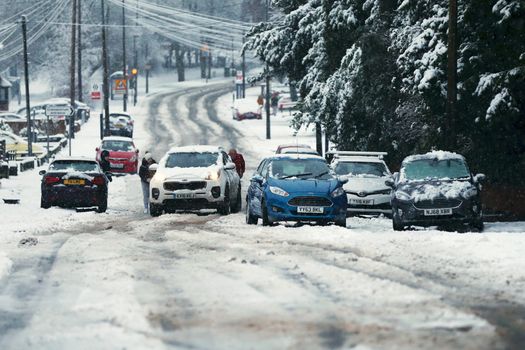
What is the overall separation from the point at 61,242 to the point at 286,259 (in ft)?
17.4

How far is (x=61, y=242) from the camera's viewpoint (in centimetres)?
1891

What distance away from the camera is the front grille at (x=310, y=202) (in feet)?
72.3

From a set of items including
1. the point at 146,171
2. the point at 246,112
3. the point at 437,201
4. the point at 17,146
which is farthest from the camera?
the point at 246,112

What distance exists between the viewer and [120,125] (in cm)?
7406

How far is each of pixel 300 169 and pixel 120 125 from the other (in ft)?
169

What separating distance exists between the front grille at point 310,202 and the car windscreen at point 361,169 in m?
5.66

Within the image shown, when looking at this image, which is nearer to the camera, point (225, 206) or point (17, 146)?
point (225, 206)

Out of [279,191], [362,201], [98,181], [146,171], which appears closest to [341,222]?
[279,191]

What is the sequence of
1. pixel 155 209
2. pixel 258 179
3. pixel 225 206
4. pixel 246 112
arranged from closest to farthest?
1. pixel 258 179
2. pixel 155 209
3. pixel 225 206
4. pixel 246 112

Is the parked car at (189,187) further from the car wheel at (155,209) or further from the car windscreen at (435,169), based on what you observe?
the car windscreen at (435,169)

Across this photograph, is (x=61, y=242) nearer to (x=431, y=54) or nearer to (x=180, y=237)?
(x=180, y=237)

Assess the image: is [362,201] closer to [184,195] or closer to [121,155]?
[184,195]

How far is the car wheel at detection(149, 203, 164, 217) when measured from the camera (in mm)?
26352

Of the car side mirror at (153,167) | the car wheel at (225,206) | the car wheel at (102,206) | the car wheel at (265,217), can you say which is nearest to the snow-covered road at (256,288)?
the car wheel at (265,217)
